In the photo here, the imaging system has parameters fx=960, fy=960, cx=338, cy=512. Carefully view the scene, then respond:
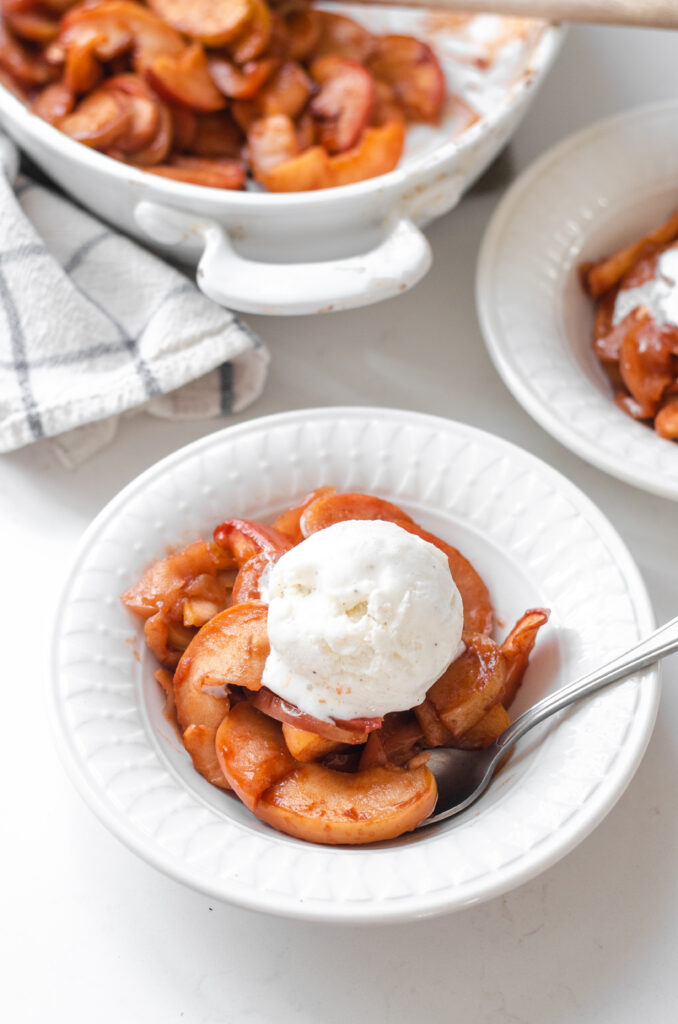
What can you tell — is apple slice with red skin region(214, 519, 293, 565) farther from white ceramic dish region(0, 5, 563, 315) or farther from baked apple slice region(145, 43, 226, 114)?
baked apple slice region(145, 43, 226, 114)

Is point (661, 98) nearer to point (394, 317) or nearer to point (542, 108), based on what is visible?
point (542, 108)

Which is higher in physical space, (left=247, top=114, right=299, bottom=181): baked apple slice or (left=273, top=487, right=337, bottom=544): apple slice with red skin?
(left=247, top=114, right=299, bottom=181): baked apple slice

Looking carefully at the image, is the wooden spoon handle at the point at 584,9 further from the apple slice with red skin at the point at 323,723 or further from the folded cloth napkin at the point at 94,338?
the apple slice with red skin at the point at 323,723

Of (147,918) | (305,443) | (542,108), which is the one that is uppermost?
(542,108)

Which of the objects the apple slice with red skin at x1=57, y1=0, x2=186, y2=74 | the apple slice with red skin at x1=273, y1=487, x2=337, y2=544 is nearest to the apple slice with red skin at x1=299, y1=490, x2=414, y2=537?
the apple slice with red skin at x1=273, y1=487, x2=337, y2=544

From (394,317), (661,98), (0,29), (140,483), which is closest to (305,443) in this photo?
(140,483)

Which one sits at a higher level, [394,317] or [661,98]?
[661,98]

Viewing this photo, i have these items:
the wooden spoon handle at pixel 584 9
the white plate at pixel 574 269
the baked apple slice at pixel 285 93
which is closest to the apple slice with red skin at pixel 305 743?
the white plate at pixel 574 269
